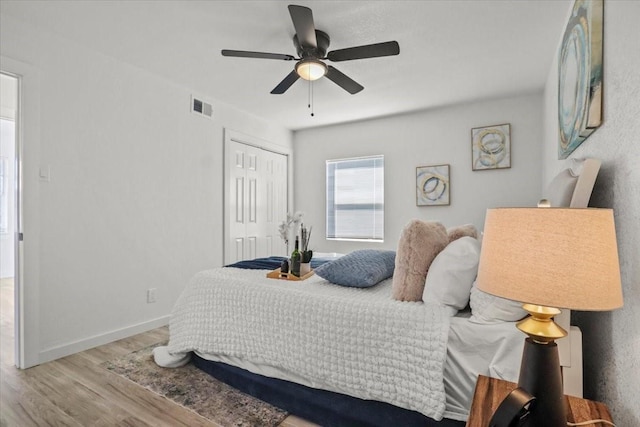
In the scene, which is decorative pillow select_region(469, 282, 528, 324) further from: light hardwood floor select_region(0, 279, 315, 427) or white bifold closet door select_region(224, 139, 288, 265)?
white bifold closet door select_region(224, 139, 288, 265)

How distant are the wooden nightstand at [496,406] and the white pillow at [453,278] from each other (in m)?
0.43

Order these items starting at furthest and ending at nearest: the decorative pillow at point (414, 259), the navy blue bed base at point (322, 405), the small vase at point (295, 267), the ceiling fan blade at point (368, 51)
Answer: the small vase at point (295, 267)
the ceiling fan blade at point (368, 51)
the decorative pillow at point (414, 259)
the navy blue bed base at point (322, 405)

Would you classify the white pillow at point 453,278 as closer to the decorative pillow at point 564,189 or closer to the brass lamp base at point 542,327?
the decorative pillow at point 564,189

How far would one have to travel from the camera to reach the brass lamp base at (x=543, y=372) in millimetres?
821

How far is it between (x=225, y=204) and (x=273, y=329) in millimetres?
2513

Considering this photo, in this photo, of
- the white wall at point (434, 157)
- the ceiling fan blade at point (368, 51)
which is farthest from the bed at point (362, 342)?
the white wall at point (434, 157)

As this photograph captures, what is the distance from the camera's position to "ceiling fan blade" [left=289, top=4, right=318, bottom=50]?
1.88 meters

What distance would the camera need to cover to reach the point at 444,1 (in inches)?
83.5

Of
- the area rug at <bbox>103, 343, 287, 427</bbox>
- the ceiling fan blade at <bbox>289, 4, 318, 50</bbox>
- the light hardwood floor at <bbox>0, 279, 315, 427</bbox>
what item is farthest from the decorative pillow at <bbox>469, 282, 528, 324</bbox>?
→ the ceiling fan blade at <bbox>289, 4, 318, 50</bbox>

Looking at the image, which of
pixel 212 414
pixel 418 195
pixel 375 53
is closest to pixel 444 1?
pixel 375 53

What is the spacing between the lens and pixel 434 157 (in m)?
4.24

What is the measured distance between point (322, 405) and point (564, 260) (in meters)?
1.39

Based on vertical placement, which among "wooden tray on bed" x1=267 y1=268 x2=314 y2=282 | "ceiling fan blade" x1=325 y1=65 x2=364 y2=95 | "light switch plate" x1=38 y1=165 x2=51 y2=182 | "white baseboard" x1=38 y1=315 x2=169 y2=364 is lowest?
"white baseboard" x1=38 y1=315 x2=169 y2=364

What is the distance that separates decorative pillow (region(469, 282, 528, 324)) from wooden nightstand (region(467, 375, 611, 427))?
0.97ft
